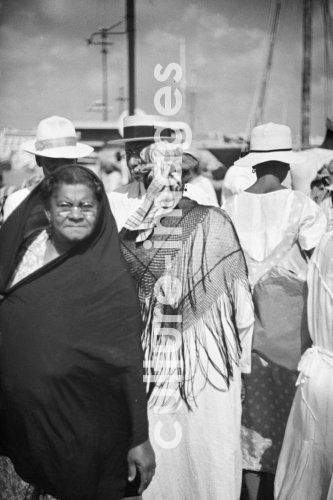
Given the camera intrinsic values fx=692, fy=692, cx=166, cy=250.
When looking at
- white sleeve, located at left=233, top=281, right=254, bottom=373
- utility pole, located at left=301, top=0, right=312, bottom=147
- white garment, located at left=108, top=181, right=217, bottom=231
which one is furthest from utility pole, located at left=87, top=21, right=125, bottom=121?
white sleeve, located at left=233, top=281, right=254, bottom=373

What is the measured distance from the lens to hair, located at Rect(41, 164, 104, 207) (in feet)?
8.14

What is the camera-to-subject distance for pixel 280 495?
9.83ft

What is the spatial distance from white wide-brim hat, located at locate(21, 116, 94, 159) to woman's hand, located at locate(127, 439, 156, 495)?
1384 mm

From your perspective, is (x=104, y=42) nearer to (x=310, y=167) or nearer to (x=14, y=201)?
(x=14, y=201)

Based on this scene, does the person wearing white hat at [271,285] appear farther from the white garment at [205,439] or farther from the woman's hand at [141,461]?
the woman's hand at [141,461]

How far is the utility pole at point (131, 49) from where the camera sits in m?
3.29

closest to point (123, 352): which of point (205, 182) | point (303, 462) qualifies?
point (303, 462)

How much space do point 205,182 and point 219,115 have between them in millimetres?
1270

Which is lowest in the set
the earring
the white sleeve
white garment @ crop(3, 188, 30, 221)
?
the white sleeve

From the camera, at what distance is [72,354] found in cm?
238

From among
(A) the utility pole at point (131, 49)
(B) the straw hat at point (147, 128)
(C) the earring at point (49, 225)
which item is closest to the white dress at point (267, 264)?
(B) the straw hat at point (147, 128)

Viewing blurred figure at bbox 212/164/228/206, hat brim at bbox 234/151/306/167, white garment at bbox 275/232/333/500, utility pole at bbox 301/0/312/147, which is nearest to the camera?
white garment at bbox 275/232/333/500

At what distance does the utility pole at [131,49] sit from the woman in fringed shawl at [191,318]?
0.55 m

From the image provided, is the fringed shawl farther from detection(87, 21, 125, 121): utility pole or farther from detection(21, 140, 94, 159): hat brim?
detection(87, 21, 125, 121): utility pole
